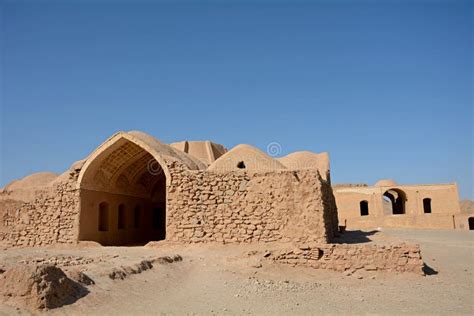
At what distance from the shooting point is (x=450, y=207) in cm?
3003

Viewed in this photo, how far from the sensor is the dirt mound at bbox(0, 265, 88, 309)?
520 cm

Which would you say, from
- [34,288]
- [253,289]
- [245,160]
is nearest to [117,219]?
[245,160]

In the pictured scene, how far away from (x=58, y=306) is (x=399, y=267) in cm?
828

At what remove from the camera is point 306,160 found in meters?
26.7

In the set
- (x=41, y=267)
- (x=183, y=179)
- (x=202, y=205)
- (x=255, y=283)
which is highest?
(x=183, y=179)

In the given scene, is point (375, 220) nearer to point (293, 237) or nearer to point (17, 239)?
point (293, 237)

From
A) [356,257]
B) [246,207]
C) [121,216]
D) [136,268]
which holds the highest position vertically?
[246,207]

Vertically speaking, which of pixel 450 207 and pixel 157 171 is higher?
pixel 157 171

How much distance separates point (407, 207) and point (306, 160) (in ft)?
34.2

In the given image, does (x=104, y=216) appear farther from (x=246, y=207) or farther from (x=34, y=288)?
(x=34, y=288)

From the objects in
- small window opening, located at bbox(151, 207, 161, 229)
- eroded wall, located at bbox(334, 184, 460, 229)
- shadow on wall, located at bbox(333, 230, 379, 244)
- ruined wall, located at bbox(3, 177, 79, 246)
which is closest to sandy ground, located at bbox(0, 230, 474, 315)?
shadow on wall, located at bbox(333, 230, 379, 244)

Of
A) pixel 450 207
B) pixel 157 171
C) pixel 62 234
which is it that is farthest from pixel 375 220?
pixel 62 234

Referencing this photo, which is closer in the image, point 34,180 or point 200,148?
point 34,180

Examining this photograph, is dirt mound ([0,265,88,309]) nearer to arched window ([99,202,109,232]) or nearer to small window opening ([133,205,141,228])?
arched window ([99,202,109,232])
